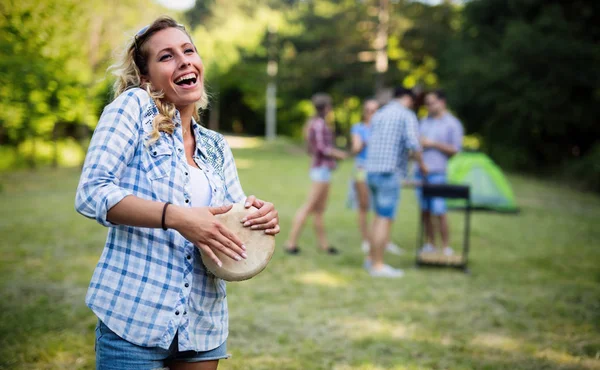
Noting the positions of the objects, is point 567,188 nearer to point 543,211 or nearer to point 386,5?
point 543,211

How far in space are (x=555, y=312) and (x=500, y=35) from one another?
55.9 ft

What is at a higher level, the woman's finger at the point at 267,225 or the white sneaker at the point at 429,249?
the woman's finger at the point at 267,225

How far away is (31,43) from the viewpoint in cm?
546

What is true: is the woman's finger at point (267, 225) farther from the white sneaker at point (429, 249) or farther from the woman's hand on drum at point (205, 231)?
the white sneaker at point (429, 249)

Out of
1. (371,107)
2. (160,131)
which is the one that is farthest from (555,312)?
(160,131)

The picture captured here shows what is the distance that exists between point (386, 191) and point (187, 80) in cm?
432

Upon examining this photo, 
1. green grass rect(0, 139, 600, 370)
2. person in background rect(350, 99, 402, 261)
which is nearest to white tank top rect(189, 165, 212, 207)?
green grass rect(0, 139, 600, 370)

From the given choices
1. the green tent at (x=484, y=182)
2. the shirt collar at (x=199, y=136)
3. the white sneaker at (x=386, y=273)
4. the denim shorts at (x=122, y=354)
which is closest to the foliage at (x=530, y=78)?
the green tent at (x=484, y=182)

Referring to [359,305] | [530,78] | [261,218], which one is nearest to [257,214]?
[261,218]

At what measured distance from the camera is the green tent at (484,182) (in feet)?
36.2

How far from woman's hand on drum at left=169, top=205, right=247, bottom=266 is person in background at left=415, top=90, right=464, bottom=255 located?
17.7 feet

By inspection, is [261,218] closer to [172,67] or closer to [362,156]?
[172,67]

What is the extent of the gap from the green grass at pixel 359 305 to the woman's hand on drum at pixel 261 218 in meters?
2.08

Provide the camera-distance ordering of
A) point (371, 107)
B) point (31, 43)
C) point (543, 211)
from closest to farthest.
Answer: point (31, 43)
point (371, 107)
point (543, 211)
